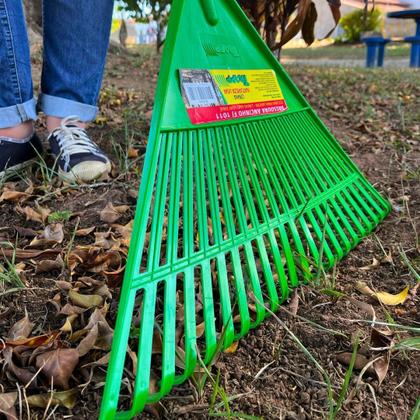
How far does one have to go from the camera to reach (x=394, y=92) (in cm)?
323

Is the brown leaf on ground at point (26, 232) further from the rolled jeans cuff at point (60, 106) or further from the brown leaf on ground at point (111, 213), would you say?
the rolled jeans cuff at point (60, 106)

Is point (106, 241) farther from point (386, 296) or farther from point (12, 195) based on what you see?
point (386, 296)

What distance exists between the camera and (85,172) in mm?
1480

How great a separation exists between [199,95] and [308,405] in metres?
0.63

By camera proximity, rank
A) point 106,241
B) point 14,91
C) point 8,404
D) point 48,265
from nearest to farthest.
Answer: point 8,404 → point 48,265 → point 106,241 → point 14,91

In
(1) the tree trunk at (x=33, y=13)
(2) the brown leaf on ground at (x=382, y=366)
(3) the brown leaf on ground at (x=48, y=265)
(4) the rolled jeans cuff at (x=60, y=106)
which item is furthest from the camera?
(1) the tree trunk at (x=33, y=13)

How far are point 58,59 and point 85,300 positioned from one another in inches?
34.9

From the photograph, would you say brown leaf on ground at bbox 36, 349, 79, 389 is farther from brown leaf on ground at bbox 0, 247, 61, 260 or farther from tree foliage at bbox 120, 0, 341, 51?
tree foliage at bbox 120, 0, 341, 51

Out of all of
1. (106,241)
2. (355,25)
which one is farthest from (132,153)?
(355,25)

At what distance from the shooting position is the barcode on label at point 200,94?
0.99m

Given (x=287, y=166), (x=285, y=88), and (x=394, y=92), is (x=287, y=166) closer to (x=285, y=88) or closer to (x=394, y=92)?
(x=285, y=88)

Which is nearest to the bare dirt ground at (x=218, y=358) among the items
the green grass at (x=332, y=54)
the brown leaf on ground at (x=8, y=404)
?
the brown leaf on ground at (x=8, y=404)

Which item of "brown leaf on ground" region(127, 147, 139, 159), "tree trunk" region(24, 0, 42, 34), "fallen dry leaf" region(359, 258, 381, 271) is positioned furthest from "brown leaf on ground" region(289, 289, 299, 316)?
"tree trunk" region(24, 0, 42, 34)

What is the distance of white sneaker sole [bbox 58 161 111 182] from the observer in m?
1.47
